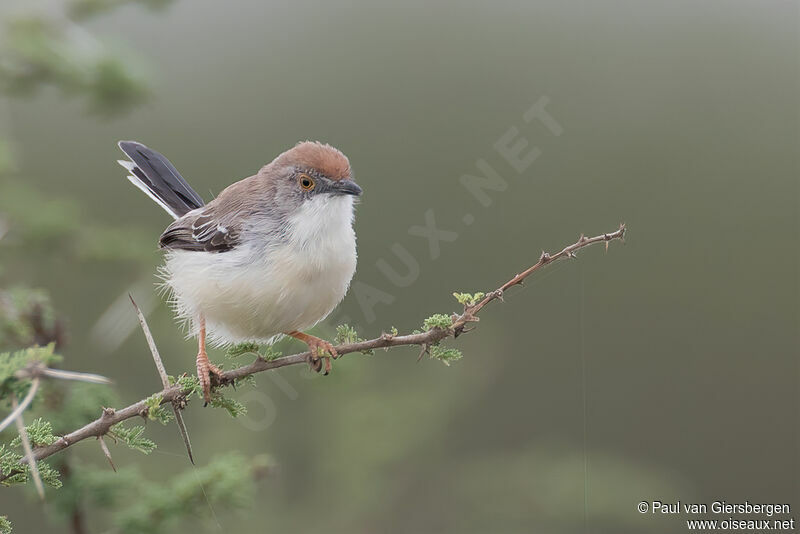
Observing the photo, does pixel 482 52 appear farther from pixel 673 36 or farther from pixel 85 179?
pixel 85 179

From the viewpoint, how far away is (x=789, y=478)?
783 centimetres

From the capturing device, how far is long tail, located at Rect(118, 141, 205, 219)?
456cm

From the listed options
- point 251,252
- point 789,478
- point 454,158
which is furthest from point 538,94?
point 251,252

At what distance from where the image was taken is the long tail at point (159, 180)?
15.0 feet

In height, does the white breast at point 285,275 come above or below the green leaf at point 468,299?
above

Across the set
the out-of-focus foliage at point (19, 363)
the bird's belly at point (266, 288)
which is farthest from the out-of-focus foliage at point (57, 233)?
the out-of-focus foliage at point (19, 363)

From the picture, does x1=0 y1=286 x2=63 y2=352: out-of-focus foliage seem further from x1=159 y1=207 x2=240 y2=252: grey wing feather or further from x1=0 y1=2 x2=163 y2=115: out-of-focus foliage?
x1=0 y1=2 x2=163 y2=115: out-of-focus foliage

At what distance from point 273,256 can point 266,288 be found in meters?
0.16

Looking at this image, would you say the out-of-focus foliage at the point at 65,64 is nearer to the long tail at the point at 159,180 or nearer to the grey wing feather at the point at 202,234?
the long tail at the point at 159,180

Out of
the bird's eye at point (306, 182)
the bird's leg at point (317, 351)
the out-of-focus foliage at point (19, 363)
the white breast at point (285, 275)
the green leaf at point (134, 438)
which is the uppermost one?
the bird's eye at point (306, 182)

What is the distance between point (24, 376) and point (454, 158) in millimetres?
7610

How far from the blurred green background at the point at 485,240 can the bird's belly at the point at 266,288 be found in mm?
942

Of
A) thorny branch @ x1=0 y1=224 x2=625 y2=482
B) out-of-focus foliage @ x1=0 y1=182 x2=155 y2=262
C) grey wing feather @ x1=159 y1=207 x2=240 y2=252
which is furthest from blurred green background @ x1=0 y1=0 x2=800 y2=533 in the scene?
thorny branch @ x1=0 y1=224 x2=625 y2=482

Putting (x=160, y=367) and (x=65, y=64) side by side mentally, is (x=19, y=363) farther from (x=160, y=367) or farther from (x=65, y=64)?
(x=65, y=64)
